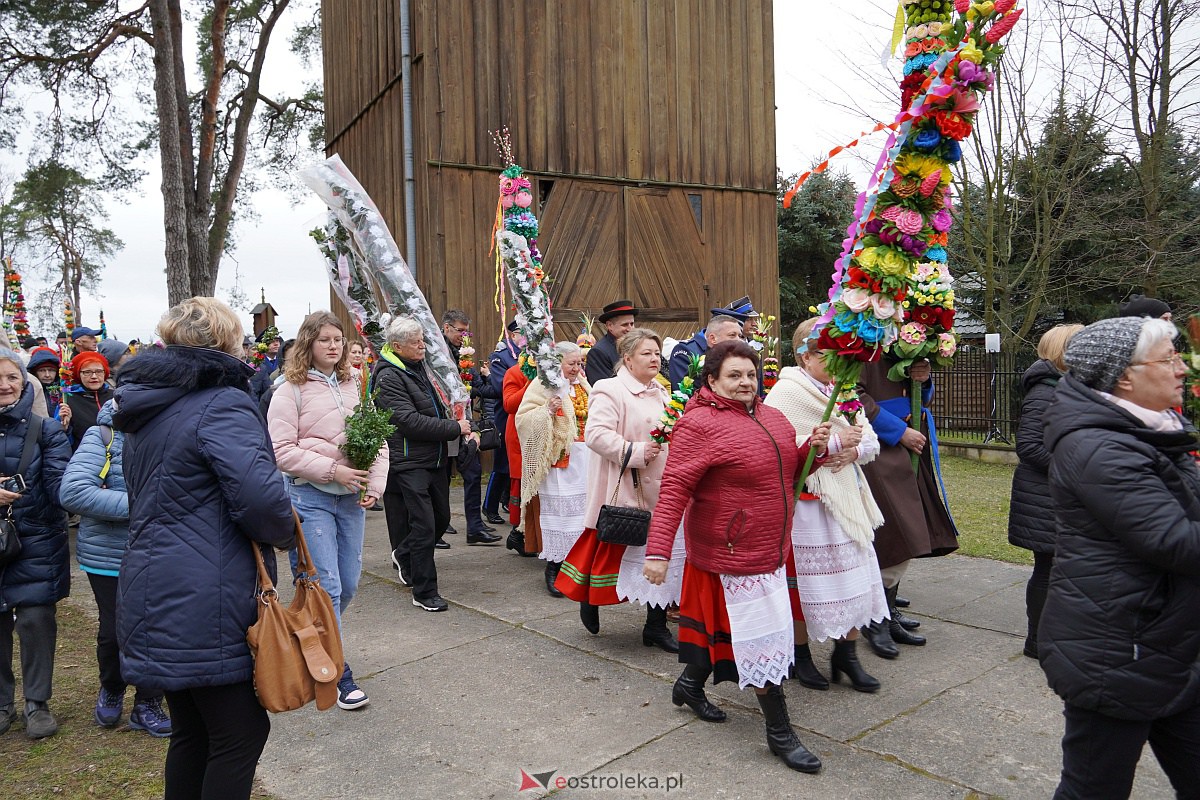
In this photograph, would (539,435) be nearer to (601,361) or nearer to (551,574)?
(601,361)

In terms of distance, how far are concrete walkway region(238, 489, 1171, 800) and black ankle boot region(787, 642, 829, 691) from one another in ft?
0.22

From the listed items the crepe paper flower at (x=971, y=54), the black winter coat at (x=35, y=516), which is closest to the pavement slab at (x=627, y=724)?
the black winter coat at (x=35, y=516)

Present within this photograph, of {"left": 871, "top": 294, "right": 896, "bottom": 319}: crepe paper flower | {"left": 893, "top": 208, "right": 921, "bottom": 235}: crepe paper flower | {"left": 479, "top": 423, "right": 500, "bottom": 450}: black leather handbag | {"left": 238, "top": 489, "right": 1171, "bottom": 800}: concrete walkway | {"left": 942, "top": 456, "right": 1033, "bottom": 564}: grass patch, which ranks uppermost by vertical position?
{"left": 893, "top": 208, "right": 921, "bottom": 235}: crepe paper flower

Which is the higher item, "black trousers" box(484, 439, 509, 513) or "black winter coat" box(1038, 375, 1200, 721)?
Result: "black winter coat" box(1038, 375, 1200, 721)

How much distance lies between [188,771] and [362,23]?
13301mm

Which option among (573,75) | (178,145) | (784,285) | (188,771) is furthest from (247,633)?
(784,285)

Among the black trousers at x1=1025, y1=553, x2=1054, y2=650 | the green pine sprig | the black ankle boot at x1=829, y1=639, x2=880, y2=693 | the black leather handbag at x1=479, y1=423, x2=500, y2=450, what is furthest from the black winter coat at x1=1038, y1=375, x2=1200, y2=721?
the black leather handbag at x1=479, y1=423, x2=500, y2=450

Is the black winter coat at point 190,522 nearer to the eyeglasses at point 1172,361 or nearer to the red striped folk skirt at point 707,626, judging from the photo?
the red striped folk skirt at point 707,626

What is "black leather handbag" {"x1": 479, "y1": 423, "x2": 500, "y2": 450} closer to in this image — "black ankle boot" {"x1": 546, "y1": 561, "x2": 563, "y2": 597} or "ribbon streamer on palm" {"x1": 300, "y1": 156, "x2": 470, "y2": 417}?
"black ankle boot" {"x1": 546, "y1": 561, "x2": 563, "y2": 597}

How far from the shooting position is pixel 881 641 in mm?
4824

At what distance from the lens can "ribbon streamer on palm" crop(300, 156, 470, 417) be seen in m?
5.01

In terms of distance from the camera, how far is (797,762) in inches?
137

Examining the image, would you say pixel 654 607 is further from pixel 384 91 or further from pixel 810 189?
pixel 810 189

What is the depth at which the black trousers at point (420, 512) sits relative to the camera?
5.58 metres
